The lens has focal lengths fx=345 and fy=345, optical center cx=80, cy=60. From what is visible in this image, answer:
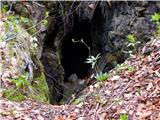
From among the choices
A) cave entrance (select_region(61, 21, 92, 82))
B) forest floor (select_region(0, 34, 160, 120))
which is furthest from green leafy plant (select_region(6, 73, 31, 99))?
cave entrance (select_region(61, 21, 92, 82))

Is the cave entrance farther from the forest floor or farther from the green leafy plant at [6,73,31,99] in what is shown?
the forest floor

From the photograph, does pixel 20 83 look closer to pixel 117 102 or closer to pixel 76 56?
pixel 117 102

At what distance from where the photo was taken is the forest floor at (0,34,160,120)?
395 cm

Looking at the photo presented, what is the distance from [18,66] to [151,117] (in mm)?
2438

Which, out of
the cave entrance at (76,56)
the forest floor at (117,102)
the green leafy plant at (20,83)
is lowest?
the cave entrance at (76,56)

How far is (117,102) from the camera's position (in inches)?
166

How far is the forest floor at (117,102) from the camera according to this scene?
3947 mm

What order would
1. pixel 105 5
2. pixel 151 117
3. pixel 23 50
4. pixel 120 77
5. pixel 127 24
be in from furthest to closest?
pixel 105 5, pixel 127 24, pixel 23 50, pixel 120 77, pixel 151 117

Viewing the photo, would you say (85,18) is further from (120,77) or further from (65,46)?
(120,77)

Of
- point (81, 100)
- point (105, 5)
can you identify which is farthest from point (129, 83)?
point (105, 5)

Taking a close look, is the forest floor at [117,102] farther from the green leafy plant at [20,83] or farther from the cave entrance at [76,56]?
Answer: the cave entrance at [76,56]

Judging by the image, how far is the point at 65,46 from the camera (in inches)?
412

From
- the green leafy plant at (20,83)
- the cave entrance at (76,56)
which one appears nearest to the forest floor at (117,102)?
the green leafy plant at (20,83)

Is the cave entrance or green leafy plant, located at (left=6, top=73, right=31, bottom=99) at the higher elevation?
green leafy plant, located at (left=6, top=73, right=31, bottom=99)
